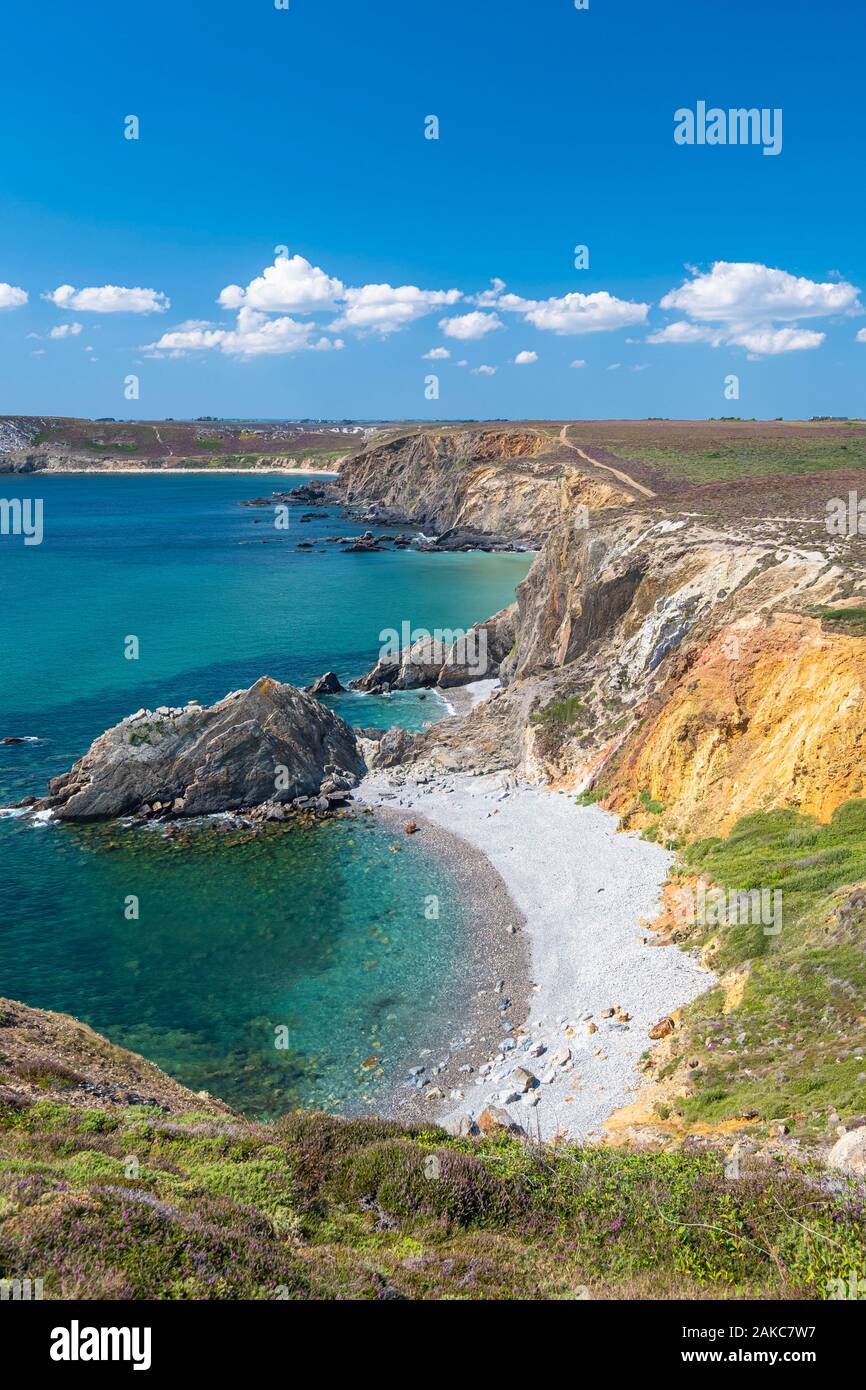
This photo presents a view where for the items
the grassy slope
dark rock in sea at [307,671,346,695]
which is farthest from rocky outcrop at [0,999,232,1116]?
the grassy slope

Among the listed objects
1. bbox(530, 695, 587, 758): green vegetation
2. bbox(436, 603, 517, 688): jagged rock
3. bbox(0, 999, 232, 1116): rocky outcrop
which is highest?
bbox(436, 603, 517, 688): jagged rock

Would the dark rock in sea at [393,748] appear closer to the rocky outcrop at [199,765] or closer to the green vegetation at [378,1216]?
the rocky outcrop at [199,765]

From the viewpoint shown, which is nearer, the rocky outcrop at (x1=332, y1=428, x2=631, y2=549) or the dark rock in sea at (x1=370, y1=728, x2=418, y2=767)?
the dark rock in sea at (x1=370, y1=728, x2=418, y2=767)

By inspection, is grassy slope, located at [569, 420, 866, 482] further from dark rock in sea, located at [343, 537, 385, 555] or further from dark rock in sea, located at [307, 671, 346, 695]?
dark rock in sea, located at [307, 671, 346, 695]

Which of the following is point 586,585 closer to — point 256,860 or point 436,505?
point 256,860

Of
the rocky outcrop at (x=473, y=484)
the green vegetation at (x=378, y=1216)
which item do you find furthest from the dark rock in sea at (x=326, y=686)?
the green vegetation at (x=378, y=1216)

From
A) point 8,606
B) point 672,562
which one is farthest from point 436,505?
point 672,562
